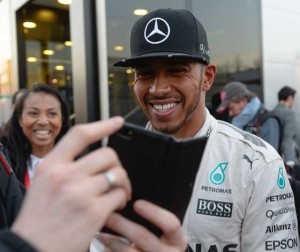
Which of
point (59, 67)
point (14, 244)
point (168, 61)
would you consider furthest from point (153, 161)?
point (59, 67)

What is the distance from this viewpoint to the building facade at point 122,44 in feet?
20.0

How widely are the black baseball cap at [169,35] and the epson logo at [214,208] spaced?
1.81 ft

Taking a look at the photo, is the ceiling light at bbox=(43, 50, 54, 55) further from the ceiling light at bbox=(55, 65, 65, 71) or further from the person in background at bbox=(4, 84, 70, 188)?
the person in background at bbox=(4, 84, 70, 188)

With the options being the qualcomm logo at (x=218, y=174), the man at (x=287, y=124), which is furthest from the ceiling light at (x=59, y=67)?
the qualcomm logo at (x=218, y=174)

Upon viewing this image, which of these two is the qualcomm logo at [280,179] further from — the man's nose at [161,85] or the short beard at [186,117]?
the man's nose at [161,85]

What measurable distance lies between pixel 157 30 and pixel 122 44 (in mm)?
4513

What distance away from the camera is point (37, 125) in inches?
131

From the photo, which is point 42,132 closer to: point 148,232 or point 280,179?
point 280,179

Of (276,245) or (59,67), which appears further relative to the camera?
(59,67)

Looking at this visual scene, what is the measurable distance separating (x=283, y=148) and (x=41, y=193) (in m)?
5.35

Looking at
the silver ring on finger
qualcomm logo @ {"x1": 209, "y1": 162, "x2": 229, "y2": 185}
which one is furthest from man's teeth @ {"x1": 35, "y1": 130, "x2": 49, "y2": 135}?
the silver ring on finger

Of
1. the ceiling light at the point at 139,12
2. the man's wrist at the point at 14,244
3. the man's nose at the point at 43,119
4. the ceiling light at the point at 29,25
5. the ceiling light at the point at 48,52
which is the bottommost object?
the man's wrist at the point at 14,244

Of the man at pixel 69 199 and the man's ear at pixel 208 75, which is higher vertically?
the man's ear at pixel 208 75

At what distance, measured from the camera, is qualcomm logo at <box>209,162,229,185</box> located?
5.20 feet
